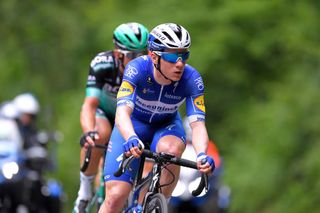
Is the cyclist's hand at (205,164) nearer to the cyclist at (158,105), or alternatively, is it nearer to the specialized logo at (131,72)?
the cyclist at (158,105)

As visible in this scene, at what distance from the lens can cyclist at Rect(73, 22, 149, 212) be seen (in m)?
13.0

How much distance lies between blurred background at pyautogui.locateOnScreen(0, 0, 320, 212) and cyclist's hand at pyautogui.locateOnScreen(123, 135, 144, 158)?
9.99 meters

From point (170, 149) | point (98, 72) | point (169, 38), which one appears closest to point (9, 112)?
point (98, 72)

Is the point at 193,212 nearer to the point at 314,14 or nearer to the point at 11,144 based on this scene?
the point at 11,144

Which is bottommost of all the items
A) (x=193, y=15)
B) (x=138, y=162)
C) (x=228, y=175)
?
(x=138, y=162)

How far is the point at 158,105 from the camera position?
11.5 m

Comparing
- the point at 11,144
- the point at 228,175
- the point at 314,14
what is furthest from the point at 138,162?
the point at 314,14

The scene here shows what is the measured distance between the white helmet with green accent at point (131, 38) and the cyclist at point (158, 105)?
143 centimetres

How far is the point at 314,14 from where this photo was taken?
26078mm

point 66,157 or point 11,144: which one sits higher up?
point 66,157

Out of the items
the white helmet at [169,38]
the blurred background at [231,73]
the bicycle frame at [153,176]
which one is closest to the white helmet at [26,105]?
the blurred background at [231,73]

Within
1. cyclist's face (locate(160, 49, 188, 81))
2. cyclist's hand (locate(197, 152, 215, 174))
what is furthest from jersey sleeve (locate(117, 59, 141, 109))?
cyclist's hand (locate(197, 152, 215, 174))

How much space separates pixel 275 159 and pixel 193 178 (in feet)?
13.1

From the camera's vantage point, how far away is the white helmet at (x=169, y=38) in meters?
11.0
